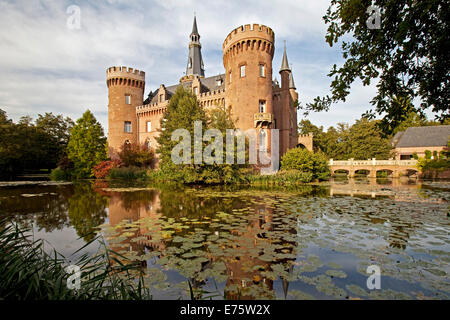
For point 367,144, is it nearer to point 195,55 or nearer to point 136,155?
point 195,55

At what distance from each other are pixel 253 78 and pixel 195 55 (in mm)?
20842

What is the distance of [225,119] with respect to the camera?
1709cm

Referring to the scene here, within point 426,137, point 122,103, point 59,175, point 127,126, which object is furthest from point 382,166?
point 59,175

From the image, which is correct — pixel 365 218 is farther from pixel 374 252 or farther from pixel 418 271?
pixel 418 271

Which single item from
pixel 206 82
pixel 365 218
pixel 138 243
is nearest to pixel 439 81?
pixel 365 218

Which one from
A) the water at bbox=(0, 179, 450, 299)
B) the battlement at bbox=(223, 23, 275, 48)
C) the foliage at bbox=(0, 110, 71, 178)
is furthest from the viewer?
the foliage at bbox=(0, 110, 71, 178)

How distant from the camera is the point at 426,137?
37.9m

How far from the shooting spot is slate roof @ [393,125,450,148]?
1417 inches

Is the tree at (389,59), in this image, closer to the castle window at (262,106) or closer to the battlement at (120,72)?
the castle window at (262,106)

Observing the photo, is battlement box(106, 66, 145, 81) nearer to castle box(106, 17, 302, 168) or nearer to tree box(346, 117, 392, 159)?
castle box(106, 17, 302, 168)

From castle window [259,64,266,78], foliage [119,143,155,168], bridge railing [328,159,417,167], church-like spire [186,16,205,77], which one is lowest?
bridge railing [328,159,417,167]

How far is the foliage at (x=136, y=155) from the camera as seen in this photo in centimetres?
2870

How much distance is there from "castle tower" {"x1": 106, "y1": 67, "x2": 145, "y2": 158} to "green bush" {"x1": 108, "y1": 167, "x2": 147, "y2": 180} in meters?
5.32

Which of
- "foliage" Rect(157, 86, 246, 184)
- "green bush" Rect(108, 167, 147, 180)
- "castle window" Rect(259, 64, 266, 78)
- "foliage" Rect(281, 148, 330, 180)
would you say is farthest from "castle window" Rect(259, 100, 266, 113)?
"green bush" Rect(108, 167, 147, 180)
